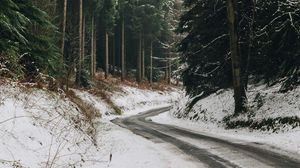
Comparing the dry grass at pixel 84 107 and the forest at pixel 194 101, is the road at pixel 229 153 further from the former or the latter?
the dry grass at pixel 84 107

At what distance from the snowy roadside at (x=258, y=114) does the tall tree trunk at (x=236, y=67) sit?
0.54 m

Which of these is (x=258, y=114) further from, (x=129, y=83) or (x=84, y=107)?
(x=129, y=83)

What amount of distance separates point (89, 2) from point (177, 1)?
32.3 metres

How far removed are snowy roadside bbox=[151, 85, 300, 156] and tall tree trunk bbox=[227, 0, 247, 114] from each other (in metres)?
0.54

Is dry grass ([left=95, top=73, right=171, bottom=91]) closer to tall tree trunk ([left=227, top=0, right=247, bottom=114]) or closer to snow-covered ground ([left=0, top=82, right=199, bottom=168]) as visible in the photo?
tall tree trunk ([left=227, top=0, right=247, bottom=114])

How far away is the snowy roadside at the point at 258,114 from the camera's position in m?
13.3

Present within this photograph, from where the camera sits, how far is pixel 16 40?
1441 cm

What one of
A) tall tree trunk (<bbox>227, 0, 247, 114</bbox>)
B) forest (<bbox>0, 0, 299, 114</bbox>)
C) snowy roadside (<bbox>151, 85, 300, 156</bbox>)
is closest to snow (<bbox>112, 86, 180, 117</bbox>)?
forest (<bbox>0, 0, 299, 114</bbox>)

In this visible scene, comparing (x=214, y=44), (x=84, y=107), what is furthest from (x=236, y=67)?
(x=84, y=107)

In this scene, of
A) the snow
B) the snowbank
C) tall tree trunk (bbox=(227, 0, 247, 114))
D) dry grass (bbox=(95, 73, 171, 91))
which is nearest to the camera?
the snowbank

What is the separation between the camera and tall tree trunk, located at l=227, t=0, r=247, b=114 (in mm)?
18453

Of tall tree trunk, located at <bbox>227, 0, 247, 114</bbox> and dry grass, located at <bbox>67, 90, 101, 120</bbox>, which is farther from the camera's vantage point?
tall tree trunk, located at <bbox>227, 0, 247, 114</bbox>

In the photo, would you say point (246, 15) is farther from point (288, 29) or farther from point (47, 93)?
point (47, 93)

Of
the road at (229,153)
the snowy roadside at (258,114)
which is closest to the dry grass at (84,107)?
the road at (229,153)
